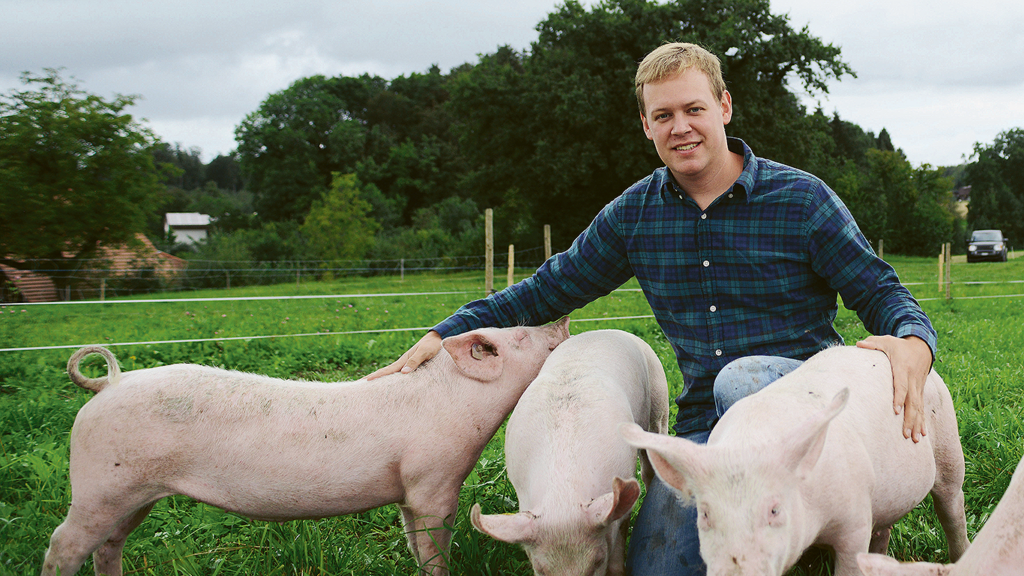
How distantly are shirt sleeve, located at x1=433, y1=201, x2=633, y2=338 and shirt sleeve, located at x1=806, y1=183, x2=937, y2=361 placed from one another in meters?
0.85

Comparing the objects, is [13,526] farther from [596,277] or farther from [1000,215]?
[1000,215]

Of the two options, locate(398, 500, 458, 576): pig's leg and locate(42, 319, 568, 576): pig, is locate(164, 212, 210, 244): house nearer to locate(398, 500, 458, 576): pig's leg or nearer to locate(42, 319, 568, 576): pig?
locate(42, 319, 568, 576): pig

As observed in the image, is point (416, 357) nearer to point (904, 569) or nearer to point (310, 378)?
point (904, 569)

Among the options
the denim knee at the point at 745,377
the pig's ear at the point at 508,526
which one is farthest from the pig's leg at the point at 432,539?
the denim knee at the point at 745,377

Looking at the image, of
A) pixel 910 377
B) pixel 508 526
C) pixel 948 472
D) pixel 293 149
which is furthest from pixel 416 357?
pixel 293 149

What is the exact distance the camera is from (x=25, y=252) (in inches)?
536

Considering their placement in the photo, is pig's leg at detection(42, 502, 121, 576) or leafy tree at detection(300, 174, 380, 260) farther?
leafy tree at detection(300, 174, 380, 260)

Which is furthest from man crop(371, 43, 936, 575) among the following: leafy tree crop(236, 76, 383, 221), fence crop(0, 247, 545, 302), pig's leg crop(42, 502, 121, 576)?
leafy tree crop(236, 76, 383, 221)

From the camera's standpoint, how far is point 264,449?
7.92ft

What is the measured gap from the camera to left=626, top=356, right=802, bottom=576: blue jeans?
2.31 m

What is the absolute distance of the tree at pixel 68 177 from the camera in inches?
519

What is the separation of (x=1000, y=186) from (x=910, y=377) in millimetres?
61050

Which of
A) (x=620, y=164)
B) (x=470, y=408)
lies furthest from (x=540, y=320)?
(x=620, y=164)

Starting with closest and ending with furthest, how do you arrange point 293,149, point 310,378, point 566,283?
point 566,283
point 310,378
point 293,149
